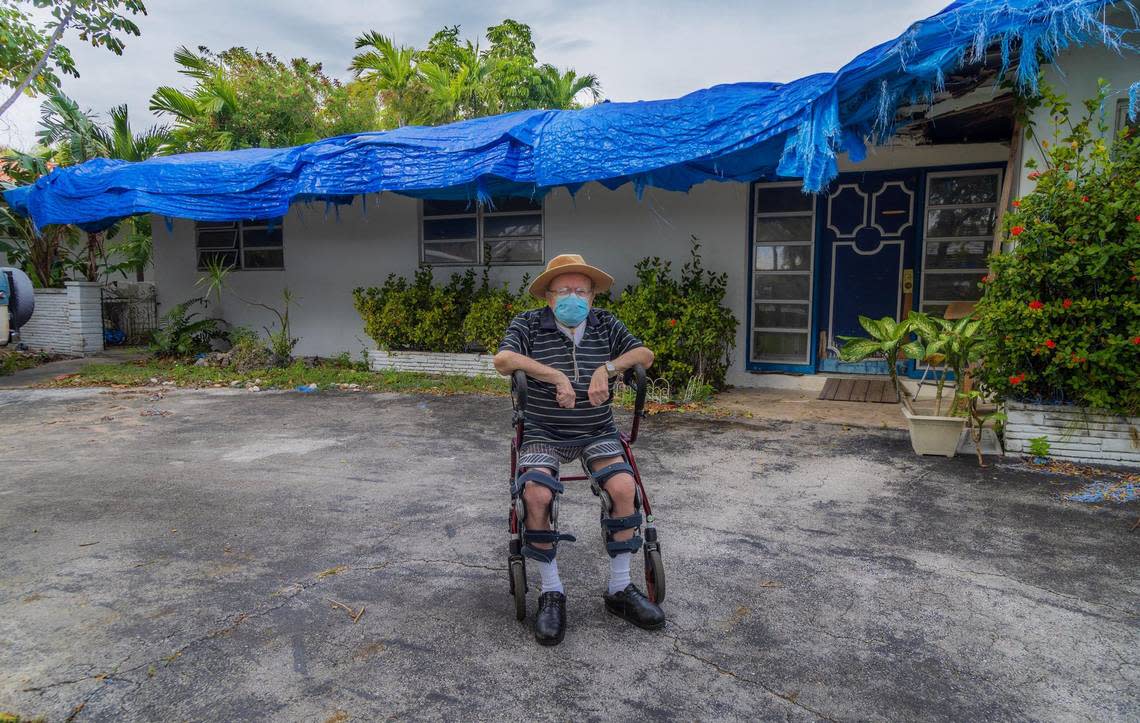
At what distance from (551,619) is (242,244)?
10606mm

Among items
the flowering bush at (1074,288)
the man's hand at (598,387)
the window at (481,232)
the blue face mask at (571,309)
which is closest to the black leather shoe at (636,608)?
the man's hand at (598,387)

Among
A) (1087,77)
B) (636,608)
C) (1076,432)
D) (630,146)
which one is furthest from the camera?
(630,146)

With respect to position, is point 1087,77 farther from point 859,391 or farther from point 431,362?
point 431,362

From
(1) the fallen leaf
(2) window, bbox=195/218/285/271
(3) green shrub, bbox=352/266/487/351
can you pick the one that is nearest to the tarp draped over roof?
(3) green shrub, bbox=352/266/487/351

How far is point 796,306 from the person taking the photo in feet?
27.0

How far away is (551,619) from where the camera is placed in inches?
107

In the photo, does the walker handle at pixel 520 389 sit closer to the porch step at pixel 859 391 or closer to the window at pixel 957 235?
the porch step at pixel 859 391

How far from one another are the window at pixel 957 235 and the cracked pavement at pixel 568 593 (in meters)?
3.03

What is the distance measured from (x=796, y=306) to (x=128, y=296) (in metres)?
13.5

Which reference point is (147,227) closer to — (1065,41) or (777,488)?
(777,488)

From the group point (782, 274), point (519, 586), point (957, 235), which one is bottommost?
point (519, 586)

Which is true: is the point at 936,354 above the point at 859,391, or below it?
above

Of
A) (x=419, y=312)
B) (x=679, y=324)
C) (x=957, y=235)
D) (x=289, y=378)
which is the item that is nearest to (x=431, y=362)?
(x=419, y=312)

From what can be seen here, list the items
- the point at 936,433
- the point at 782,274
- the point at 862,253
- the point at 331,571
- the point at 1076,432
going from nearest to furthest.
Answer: the point at 331,571
the point at 1076,432
the point at 936,433
the point at 862,253
the point at 782,274
